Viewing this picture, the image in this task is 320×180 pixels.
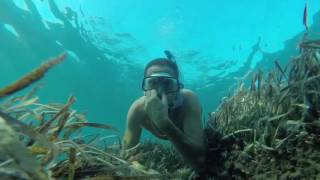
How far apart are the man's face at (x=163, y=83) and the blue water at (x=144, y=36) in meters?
14.0

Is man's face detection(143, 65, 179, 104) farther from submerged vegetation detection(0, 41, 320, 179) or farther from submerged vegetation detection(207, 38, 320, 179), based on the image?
submerged vegetation detection(207, 38, 320, 179)

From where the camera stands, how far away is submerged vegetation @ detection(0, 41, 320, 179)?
1.69 m

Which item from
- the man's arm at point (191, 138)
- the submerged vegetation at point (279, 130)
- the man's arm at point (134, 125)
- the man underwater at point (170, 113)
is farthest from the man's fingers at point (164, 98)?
the man's arm at point (134, 125)

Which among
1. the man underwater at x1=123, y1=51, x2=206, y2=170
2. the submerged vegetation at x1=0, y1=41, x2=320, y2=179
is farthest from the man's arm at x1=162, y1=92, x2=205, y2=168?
the submerged vegetation at x1=0, y1=41, x2=320, y2=179

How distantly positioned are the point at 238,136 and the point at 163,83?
1410mm

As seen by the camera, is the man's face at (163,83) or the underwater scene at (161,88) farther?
the man's face at (163,83)

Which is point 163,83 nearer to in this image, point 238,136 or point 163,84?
point 163,84

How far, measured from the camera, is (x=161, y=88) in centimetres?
449

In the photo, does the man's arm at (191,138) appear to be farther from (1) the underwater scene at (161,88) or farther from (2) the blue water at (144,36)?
(2) the blue water at (144,36)

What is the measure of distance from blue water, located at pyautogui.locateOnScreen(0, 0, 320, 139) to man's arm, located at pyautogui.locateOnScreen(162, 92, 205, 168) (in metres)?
14.4

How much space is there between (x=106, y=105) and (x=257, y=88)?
3155 centimetres

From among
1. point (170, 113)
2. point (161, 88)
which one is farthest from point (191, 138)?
point (170, 113)

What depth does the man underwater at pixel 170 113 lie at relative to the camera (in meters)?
3.79

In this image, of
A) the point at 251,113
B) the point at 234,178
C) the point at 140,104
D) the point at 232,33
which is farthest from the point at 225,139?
the point at 232,33
